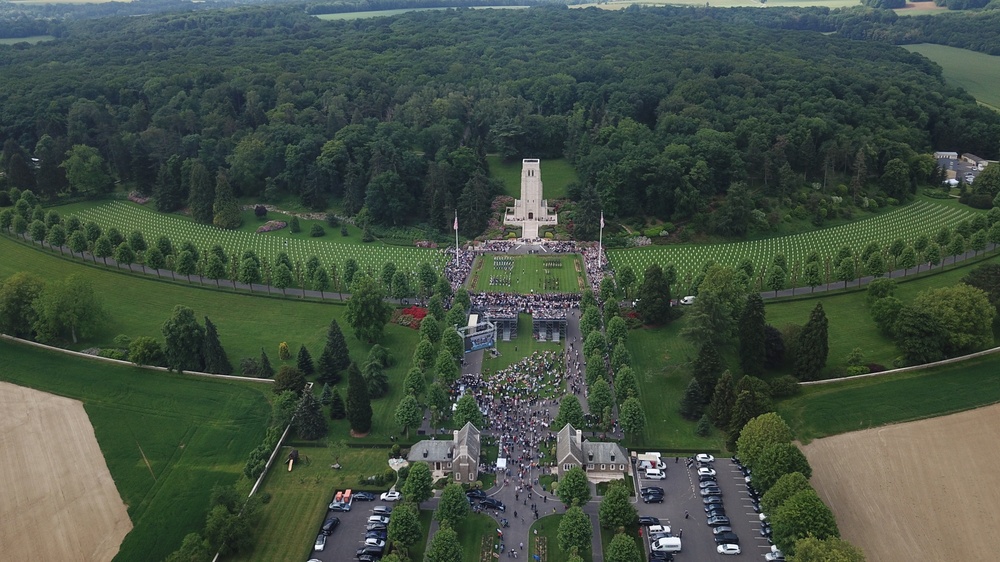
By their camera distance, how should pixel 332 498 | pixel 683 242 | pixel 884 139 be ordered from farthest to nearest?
pixel 884 139, pixel 683 242, pixel 332 498

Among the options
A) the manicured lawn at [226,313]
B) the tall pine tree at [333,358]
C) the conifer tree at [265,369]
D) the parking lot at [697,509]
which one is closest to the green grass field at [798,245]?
the manicured lawn at [226,313]

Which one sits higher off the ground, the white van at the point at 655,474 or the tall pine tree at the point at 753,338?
the tall pine tree at the point at 753,338

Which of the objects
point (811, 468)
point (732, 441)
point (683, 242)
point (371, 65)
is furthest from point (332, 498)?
point (371, 65)

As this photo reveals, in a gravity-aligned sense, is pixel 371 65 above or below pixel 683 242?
above

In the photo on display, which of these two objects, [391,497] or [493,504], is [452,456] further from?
[391,497]

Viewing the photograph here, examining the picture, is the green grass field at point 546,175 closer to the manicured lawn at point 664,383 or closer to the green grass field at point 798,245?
the green grass field at point 798,245

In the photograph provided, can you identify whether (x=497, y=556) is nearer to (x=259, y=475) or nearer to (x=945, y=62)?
(x=259, y=475)

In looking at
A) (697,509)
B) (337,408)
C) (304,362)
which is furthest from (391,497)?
(697,509)
